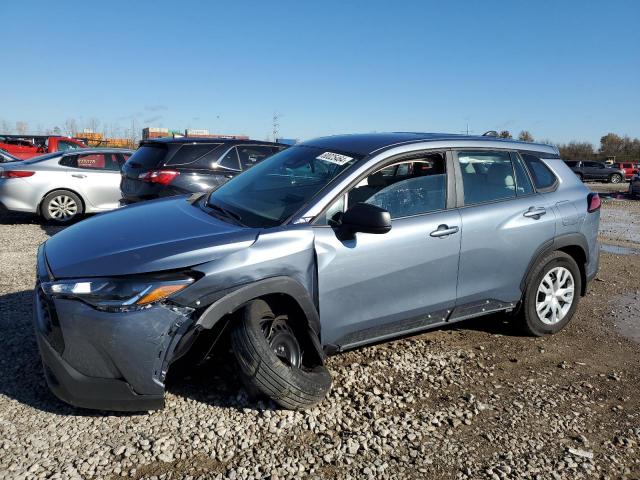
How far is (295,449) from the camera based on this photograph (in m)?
2.96

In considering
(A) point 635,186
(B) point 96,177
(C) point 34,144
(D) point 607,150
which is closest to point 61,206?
(B) point 96,177

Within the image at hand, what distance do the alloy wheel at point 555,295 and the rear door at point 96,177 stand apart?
817 cm

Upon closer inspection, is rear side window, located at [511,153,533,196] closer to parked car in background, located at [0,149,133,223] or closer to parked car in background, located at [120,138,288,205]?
parked car in background, located at [120,138,288,205]

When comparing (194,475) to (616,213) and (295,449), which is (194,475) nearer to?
(295,449)

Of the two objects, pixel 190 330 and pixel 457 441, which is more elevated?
pixel 190 330

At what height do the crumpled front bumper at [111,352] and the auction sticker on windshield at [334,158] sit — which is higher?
the auction sticker on windshield at [334,158]

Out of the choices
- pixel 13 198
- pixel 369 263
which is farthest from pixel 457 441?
pixel 13 198

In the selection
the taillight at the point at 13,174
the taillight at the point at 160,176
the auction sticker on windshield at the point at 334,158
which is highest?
the auction sticker on windshield at the point at 334,158

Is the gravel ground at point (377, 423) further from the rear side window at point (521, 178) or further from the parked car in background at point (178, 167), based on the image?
the parked car in background at point (178, 167)

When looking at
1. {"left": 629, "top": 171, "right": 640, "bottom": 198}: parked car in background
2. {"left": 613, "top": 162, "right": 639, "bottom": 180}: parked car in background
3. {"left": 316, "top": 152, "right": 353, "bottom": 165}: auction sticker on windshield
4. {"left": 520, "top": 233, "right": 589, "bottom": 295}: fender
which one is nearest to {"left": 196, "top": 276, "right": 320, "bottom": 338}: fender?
{"left": 316, "top": 152, "right": 353, "bottom": 165}: auction sticker on windshield

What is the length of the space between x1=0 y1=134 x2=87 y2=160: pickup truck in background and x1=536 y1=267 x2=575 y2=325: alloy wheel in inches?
664

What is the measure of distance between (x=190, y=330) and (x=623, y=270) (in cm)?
694

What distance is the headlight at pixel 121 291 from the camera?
2.88 meters

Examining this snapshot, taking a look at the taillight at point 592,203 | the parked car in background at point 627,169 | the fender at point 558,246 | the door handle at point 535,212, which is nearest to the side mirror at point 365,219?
the door handle at point 535,212
